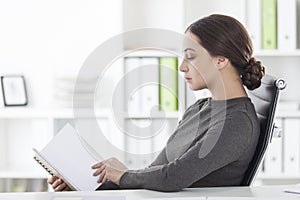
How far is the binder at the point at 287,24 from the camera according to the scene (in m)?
2.98

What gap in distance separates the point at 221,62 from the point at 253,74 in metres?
0.12

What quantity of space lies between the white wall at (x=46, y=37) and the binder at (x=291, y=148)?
1.08 meters

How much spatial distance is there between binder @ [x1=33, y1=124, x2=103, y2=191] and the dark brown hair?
43 cm

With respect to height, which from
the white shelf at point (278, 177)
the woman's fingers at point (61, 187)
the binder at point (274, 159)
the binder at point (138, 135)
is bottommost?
the white shelf at point (278, 177)

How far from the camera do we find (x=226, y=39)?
1.62 meters

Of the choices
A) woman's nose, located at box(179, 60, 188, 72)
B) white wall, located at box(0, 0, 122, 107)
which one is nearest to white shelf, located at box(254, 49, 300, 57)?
white wall, located at box(0, 0, 122, 107)

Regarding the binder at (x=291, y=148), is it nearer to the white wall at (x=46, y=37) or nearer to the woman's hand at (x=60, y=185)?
the white wall at (x=46, y=37)

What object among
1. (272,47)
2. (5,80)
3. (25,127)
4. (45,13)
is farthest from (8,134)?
(272,47)

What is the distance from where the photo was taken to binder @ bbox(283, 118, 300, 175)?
3.01 m

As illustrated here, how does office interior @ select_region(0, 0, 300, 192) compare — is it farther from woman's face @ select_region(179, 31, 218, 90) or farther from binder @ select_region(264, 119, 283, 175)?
woman's face @ select_region(179, 31, 218, 90)

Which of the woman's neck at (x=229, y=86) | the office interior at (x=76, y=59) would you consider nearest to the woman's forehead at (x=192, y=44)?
the woman's neck at (x=229, y=86)

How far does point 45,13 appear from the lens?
10.8 ft

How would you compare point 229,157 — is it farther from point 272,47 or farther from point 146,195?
point 272,47

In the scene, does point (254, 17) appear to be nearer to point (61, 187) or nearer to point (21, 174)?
point (21, 174)
